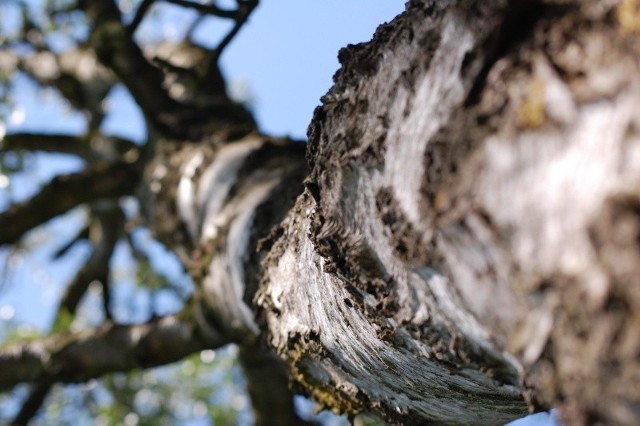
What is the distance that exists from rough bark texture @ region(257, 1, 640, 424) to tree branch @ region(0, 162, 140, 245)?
2.66 m

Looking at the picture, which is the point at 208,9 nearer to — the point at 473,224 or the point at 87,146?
the point at 473,224

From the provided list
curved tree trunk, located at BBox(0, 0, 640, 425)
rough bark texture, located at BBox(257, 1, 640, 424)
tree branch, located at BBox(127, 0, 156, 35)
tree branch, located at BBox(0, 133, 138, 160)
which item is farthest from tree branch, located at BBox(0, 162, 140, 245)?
rough bark texture, located at BBox(257, 1, 640, 424)

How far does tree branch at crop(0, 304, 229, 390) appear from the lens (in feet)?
9.17

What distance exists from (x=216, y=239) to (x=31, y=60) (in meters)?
4.31

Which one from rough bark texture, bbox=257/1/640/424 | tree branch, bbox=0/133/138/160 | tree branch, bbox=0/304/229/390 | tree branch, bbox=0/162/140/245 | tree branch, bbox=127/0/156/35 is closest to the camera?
rough bark texture, bbox=257/1/640/424

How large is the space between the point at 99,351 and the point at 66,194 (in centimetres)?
97

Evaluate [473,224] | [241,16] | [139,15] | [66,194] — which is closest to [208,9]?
[241,16]

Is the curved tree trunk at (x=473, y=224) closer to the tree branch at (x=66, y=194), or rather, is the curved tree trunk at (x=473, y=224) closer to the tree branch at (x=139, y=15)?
the tree branch at (x=139, y=15)

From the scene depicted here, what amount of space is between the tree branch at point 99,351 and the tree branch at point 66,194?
67cm

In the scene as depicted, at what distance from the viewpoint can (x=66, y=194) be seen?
3.50 metres

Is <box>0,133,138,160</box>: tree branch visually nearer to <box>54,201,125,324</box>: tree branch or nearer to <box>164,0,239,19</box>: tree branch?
<box>54,201,125,324</box>: tree branch

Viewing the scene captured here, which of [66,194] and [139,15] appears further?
[66,194]

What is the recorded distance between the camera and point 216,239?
2.09 metres

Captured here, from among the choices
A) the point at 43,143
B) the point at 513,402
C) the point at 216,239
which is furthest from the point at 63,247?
the point at 513,402
